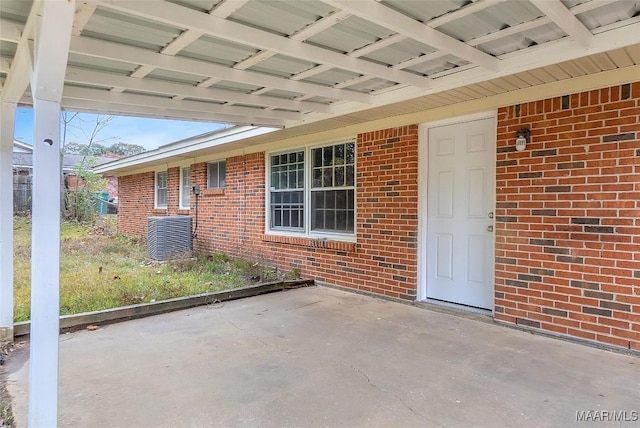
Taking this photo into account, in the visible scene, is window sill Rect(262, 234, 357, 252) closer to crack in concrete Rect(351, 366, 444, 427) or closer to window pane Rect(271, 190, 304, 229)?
window pane Rect(271, 190, 304, 229)

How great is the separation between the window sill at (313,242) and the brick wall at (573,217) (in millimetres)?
2242

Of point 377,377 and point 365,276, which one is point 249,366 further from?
point 365,276

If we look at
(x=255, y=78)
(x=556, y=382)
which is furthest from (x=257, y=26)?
(x=556, y=382)

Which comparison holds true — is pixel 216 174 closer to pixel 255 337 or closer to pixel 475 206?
pixel 255 337

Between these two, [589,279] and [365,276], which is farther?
[365,276]

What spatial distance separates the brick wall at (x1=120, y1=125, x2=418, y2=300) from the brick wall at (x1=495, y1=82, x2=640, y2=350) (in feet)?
3.93

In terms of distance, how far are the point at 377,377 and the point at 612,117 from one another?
120 inches

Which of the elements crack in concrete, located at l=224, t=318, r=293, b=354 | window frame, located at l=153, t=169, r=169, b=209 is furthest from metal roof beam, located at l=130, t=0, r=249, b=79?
window frame, located at l=153, t=169, r=169, b=209

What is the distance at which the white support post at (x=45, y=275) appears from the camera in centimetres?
195

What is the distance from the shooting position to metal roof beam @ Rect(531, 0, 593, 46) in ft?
7.79

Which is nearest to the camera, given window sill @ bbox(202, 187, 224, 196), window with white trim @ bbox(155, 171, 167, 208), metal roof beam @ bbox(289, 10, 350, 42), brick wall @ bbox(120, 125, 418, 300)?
metal roof beam @ bbox(289, 10, 350, 42)

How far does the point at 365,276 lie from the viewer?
558cm

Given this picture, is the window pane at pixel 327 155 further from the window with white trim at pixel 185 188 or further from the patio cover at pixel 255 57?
the window with white trim at pixel 185 188

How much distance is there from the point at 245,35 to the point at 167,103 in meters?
2.21
